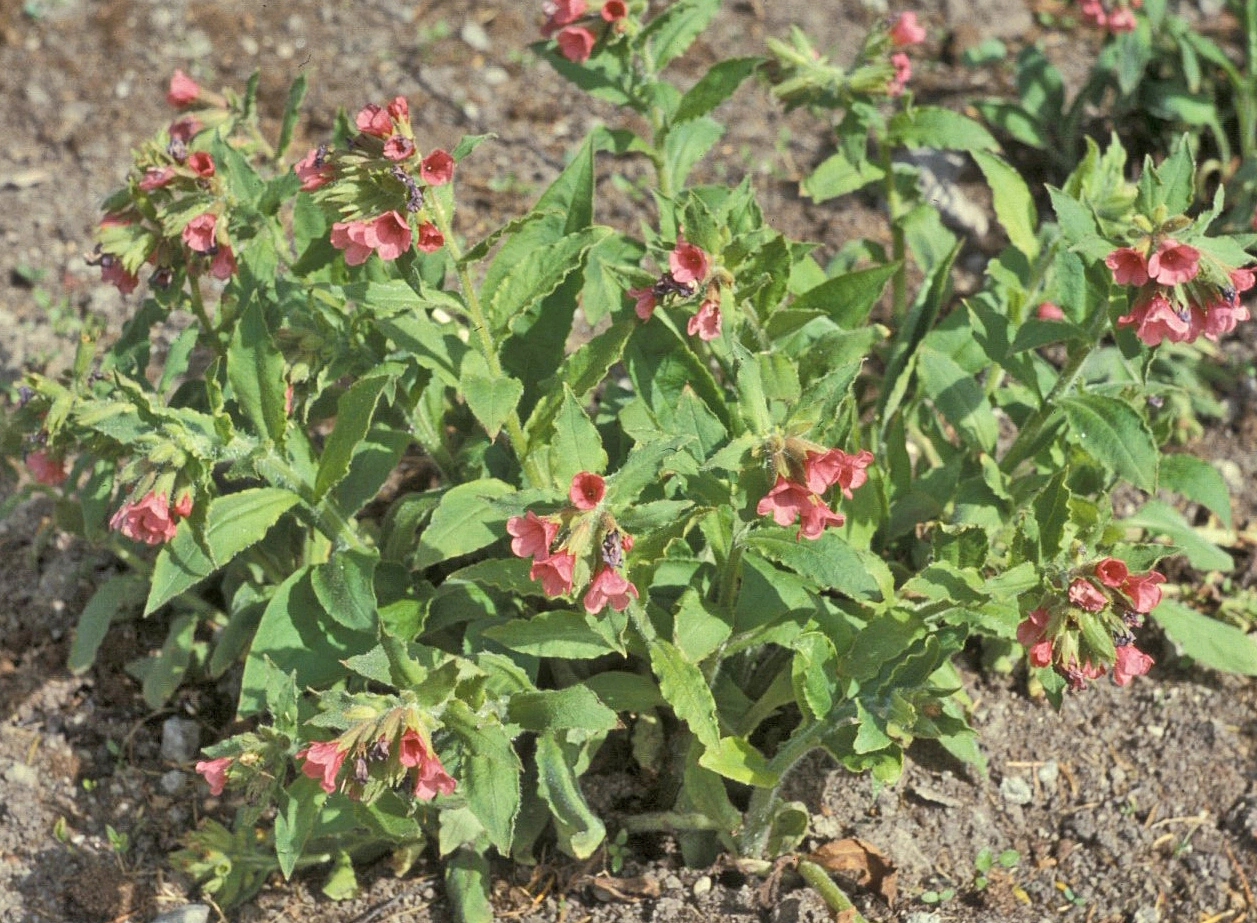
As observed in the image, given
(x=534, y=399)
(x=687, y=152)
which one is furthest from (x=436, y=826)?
(x=687, y=152)

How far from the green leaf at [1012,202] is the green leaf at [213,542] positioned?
7.64ft

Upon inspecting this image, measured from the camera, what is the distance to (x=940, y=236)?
4.60 meters

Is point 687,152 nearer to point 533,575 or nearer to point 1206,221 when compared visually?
point 1206,221

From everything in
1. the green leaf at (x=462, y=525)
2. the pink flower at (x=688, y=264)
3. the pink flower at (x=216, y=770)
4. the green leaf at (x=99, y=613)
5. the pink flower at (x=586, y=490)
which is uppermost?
the pink flower at (x=688, y=264)

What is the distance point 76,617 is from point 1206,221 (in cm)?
362

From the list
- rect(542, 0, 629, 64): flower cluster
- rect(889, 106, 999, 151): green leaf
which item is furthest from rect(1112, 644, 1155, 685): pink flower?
rect(542, 0, 629, 64): flower cluster

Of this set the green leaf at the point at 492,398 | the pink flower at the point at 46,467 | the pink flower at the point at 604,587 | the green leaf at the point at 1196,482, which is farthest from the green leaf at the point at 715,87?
the pink flower at the point at 46,467

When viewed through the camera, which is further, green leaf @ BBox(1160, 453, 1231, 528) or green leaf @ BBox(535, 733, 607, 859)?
green leaf @ BBox(1160, 453, 1231, 528)

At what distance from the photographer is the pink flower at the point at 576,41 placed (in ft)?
12.5

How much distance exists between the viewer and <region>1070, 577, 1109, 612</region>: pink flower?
2906mm

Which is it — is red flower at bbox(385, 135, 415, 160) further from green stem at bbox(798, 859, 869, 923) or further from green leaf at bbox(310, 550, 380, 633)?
green stem at bbox(798, 859, 869, 923)

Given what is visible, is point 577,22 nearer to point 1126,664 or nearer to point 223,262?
point 223,262

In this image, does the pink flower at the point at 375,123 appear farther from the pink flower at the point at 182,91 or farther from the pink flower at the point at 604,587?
the pink flower at the point at 182,91

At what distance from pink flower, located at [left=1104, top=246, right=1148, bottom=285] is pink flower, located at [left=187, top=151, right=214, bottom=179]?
2.22 metres
